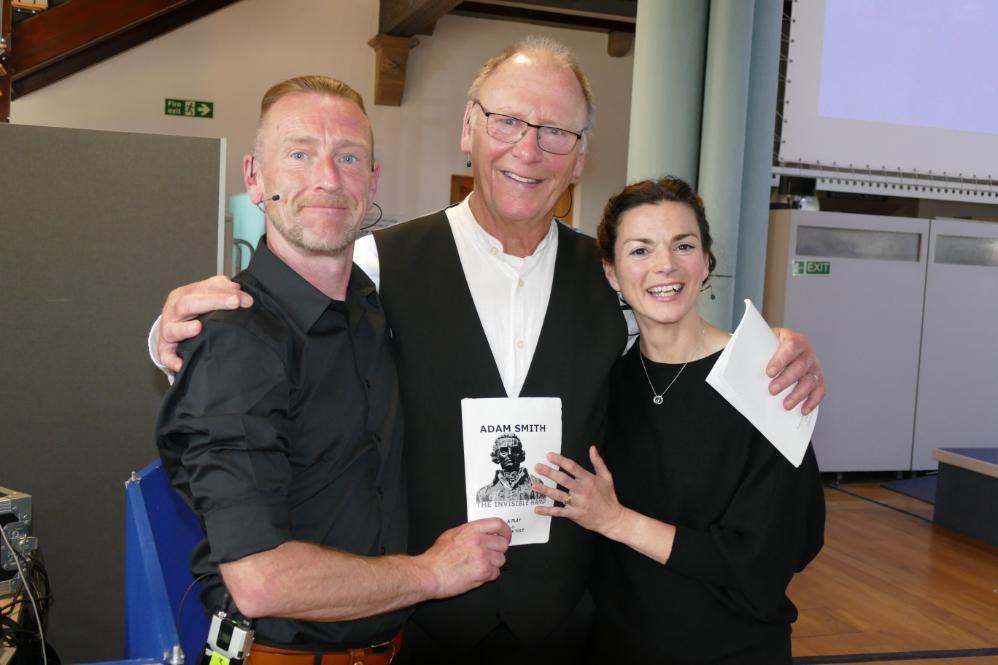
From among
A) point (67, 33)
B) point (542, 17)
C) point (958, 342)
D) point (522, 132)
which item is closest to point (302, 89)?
Answer: point (522, 132)

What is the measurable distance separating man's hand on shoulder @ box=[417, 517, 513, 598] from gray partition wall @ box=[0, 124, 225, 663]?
1.87 meters

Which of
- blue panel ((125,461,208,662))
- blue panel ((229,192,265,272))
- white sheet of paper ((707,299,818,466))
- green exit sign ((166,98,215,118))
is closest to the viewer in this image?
blue panel ((125,461,208,662))

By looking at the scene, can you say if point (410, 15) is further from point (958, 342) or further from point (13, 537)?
point (13, 537)

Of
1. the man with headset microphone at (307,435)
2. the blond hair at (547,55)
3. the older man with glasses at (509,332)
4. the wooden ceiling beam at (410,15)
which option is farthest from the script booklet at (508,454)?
the wooden ceiling beam at (410,15)

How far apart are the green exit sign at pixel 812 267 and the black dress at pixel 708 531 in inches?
150

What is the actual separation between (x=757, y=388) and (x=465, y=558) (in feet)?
2.17

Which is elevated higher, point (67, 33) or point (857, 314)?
point (67, 33)

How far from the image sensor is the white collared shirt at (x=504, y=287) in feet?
5.82

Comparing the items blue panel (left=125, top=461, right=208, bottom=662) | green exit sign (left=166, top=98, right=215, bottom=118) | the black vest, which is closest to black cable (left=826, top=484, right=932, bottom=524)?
the black vest

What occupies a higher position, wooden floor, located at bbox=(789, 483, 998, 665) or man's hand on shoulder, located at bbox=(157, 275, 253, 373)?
man's hand on shoulder, located at bbox=(157, 275, 253, 373)

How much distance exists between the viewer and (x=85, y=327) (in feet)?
9.57

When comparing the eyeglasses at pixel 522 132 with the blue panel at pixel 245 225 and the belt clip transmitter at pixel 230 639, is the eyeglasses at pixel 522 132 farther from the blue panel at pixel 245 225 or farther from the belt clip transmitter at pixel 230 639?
the blue panel at pixel 245 225

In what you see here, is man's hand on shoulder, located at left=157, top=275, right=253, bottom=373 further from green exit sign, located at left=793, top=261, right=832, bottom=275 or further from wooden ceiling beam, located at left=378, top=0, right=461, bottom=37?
wooden ceiling beam, located at left=378, top=0, right=461, bottom=37

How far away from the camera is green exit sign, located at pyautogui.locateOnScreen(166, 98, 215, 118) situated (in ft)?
27.3
